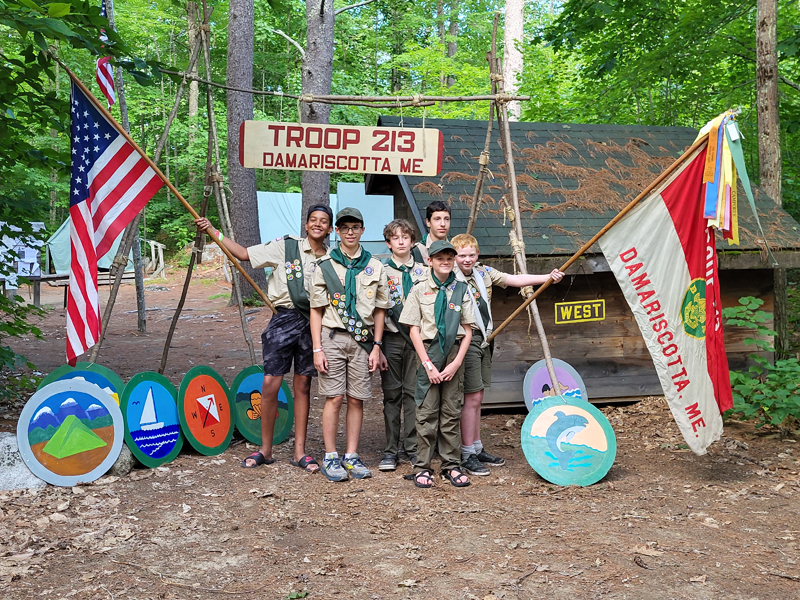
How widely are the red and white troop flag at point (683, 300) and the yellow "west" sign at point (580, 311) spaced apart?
212 cm

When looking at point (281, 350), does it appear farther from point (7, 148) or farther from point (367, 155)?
point (7, 148)

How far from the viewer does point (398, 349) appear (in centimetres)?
520

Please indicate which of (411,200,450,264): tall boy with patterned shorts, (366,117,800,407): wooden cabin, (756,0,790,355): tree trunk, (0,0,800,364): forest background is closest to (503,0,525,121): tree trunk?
(0,0,800,364): forest background

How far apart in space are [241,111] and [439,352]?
31.6ft

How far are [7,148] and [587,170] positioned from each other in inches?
223

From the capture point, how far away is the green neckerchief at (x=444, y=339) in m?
4.82

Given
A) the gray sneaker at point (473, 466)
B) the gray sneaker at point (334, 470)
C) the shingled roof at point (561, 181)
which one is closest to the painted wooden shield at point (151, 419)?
the gray sneaker at point (334, 470)

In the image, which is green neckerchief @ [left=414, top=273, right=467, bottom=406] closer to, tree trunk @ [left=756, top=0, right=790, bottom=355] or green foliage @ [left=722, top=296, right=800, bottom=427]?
green foliage @ [left=722, top=296, right=800, bottom=427]

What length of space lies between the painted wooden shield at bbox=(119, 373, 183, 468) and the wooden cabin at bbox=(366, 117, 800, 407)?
2926 millimetres

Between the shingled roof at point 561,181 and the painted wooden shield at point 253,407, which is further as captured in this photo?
the shingled roof at point 561,181

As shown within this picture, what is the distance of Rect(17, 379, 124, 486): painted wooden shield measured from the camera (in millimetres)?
4602

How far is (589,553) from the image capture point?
3.68m

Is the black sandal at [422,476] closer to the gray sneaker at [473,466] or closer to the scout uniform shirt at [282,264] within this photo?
the gray sneaker at [473,466]

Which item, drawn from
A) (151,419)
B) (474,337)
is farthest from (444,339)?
(151,419)
